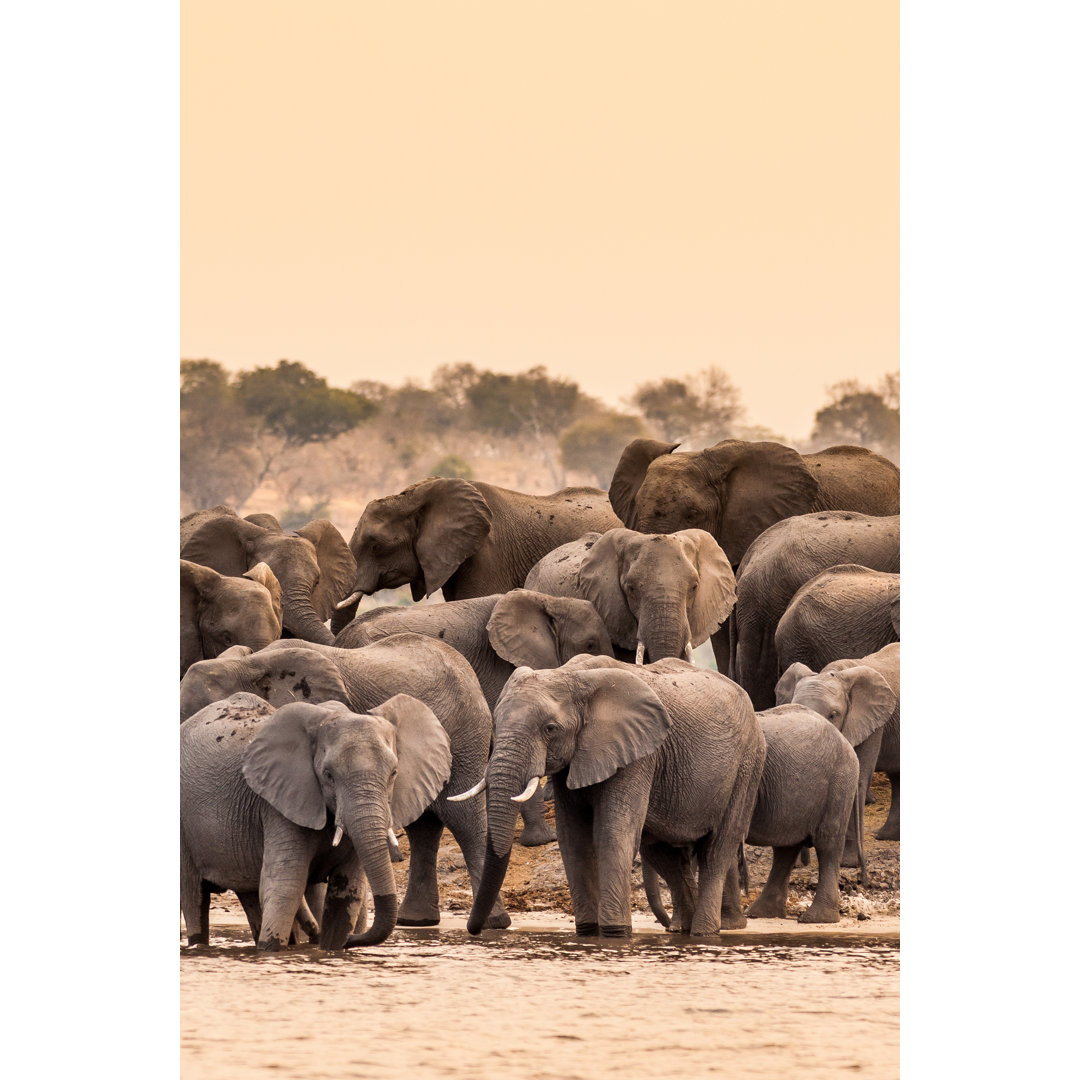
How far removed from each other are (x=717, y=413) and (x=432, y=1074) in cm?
3203

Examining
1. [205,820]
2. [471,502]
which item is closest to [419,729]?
[205,820]

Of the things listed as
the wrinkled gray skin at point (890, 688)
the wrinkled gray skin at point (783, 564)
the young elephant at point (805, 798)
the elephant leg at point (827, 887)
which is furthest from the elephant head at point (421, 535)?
the elephant leg at point (827, 887)

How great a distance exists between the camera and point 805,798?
784 centimetres

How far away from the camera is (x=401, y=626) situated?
31.3ft

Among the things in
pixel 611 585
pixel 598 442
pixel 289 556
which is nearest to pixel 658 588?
pixel 611 585

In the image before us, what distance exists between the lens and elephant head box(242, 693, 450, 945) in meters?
6.55

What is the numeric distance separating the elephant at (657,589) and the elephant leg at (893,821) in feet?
3.62

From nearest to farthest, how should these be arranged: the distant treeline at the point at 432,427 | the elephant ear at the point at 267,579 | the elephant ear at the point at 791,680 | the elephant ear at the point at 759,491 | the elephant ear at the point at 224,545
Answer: the elephant ear at the point at 791,680, the elephant ear at the point at 267,579, the elephant ear at the point at 224,545, the elephant ear at the point at 759,491, the distant treeline at the point at 432,427

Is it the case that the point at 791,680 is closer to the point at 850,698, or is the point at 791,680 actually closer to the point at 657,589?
the point at 850,698

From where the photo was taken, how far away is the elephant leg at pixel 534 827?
892 cm

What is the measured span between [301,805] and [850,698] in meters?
2.78

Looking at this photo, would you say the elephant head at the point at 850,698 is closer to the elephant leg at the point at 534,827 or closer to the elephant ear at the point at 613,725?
the elephant leg at the point at 534,827

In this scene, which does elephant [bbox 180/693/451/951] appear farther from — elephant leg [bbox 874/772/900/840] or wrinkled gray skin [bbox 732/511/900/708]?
wrinkled gray skin [bbox 732/511/900/708]

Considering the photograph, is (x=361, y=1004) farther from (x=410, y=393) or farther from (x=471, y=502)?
(x=410, y=393)
